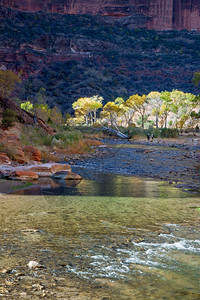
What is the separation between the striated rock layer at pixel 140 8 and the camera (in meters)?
118

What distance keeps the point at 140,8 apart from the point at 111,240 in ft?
441

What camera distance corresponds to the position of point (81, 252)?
13.8ft

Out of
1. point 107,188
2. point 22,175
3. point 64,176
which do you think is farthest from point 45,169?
point 107,188

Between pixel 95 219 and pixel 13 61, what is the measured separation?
82.5 m

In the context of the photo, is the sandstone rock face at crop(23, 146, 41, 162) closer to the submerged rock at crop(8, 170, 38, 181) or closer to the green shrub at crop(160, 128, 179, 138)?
the submerged rock at crop(8, 170, 38, 181)

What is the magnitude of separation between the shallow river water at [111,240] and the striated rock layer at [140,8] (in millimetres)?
116291

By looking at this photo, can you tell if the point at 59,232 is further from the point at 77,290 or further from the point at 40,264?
the point at 77,290

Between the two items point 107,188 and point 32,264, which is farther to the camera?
point 107,188

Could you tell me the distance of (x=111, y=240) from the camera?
15.6 ft

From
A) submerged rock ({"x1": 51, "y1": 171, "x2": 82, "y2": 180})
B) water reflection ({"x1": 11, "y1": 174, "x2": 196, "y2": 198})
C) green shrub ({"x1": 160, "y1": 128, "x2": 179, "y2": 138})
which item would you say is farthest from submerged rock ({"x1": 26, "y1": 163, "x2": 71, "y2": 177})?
green shrub ({"x1": 160, "y1": 128, "x2": 179, "y2": 138})

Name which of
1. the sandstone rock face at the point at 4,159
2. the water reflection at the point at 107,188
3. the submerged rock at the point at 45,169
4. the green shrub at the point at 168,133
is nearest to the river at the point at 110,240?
the water reflection at the point at 107,188

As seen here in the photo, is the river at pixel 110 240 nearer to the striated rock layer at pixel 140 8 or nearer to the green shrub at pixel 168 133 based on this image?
the green shrub at pixel 168 133

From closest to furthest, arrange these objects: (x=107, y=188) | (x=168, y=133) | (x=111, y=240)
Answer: (x=111, y=240), (x=107, y=188), (x=168, y=133)

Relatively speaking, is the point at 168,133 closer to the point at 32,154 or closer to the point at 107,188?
the point at 32,154
